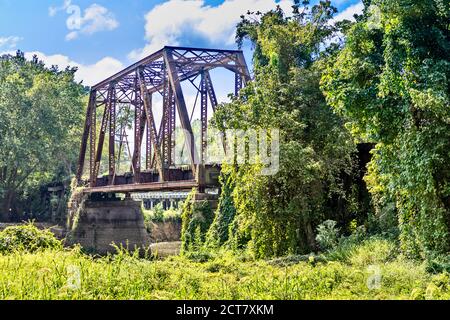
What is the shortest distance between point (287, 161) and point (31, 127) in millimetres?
28684

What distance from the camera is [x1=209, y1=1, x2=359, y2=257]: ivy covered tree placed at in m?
14.6

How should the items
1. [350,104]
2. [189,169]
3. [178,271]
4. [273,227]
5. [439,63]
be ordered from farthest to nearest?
[189,169] < [273,227] < [350,104] < [439,63] < [178,271]

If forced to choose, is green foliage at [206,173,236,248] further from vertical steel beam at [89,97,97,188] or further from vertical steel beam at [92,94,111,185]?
vertical steel beam at [89,97,97,188]

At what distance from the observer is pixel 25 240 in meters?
12.0

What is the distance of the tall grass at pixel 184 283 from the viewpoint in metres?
6.64

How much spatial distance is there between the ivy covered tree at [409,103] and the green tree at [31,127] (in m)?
30.7

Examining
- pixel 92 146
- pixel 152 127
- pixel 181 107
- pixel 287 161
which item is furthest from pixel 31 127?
pixel 287 161

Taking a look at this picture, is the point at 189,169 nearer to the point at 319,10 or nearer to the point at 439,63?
the point at 319,10

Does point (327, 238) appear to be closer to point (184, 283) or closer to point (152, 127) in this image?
point (184, 283)

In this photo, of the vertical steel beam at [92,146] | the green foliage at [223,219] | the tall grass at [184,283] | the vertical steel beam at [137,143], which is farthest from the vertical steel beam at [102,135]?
the tall grass at [184,283]

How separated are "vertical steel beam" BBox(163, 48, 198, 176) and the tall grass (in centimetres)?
1145

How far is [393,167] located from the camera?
1126cm
